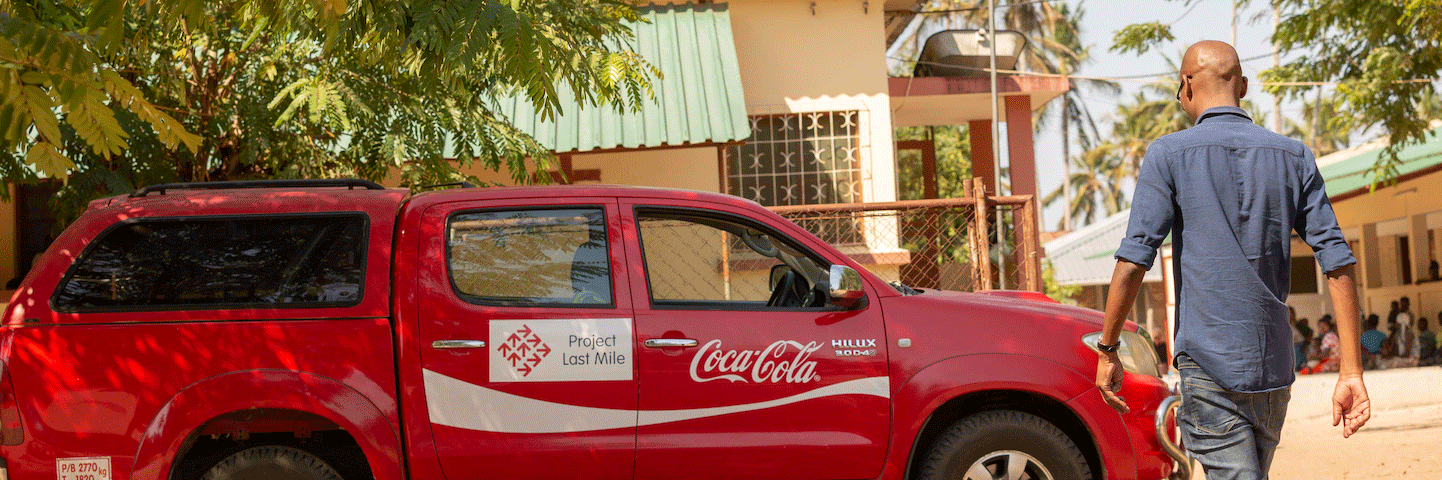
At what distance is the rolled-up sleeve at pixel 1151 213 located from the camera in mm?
2688

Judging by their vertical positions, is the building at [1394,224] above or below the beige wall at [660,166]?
below

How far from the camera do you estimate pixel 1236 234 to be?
2652 millimetres

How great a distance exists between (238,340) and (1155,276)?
77.6ft

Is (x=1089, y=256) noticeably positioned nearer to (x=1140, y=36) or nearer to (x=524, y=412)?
(x=1140, y=36)

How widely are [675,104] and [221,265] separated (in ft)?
18.0

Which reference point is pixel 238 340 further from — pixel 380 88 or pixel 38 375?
pixel 380 88

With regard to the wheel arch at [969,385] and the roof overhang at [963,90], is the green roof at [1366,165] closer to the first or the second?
the roof overhang at [963,90]

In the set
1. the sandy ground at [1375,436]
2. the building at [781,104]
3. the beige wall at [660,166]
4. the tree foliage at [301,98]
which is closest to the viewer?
the tree foliage at [301,98]

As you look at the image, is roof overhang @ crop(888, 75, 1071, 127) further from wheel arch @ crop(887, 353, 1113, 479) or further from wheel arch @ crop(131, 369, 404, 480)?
wheel arch @ crop(131, 369, 404, 480)

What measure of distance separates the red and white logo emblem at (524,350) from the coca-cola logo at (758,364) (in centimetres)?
61

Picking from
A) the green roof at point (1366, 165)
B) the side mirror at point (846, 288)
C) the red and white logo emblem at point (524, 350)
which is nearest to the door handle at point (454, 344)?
the red and white logo emblem at point (524, 350)

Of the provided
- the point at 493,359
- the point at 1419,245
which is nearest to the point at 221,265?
the point at 493,359

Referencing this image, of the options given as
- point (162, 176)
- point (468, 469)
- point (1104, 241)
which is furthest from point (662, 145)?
point (1104, 241)

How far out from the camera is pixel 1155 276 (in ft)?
78.9
